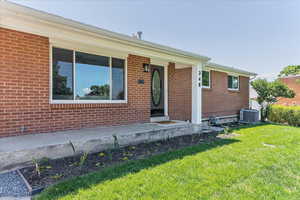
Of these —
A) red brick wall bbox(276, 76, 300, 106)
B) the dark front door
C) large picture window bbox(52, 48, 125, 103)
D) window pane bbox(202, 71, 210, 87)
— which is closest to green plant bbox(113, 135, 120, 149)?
large picture window bbox(52, 48, 125, 103)

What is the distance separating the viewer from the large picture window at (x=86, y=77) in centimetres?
466

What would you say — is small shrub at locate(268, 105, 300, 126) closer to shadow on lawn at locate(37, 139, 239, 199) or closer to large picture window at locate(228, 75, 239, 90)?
large picture window at locate(228, 75, 239, 90)

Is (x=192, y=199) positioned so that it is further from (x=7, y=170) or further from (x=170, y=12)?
(x=170, y=12)

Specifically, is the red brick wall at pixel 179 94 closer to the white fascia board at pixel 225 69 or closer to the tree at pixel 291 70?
the white fascia board at pixel 225 69

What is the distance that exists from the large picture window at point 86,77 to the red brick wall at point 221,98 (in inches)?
193

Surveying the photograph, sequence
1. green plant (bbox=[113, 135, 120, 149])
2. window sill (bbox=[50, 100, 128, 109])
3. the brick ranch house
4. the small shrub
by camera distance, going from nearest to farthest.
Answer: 1. the brick ranch house
2. green plant (bbox=[113, 135, 120, 149])
3. window sill (bbox=[50, 100, 128, 109])
4. the small shrub

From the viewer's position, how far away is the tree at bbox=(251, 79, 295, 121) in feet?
37.0

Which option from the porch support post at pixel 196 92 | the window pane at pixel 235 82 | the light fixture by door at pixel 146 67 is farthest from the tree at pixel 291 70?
the light fixture by door at pixel 146 67

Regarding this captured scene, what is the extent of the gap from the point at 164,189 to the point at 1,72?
13.3 ft

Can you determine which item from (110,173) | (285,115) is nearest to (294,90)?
(285,115)

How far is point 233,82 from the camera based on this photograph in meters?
11.2

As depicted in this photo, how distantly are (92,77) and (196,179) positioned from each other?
3.97 metres

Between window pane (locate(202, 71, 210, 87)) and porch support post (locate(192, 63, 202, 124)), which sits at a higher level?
window pane (locate(202, 71, 210, 87))

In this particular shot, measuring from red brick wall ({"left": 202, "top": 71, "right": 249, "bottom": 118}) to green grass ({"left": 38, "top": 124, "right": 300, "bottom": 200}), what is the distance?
16.1 ft
